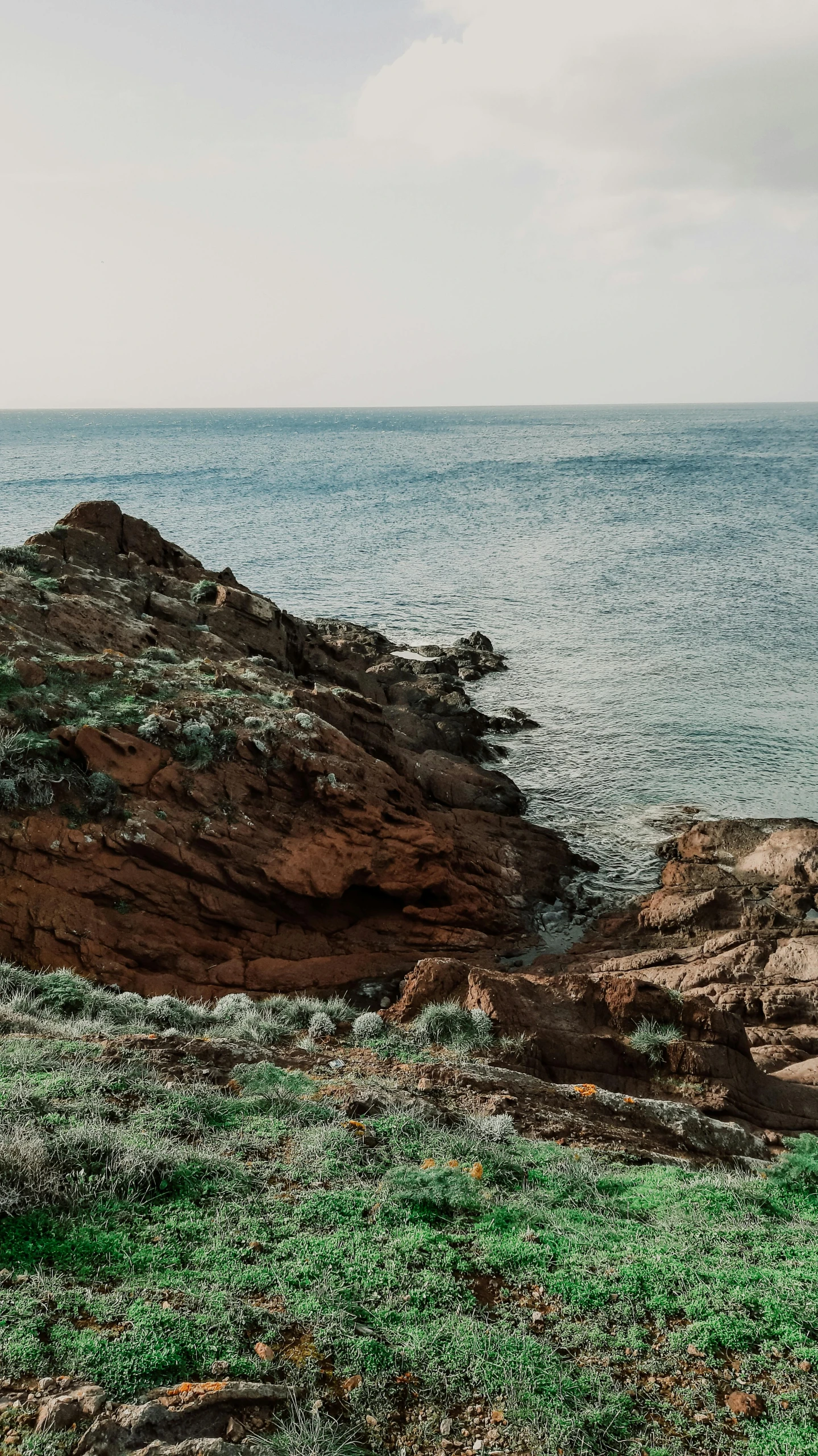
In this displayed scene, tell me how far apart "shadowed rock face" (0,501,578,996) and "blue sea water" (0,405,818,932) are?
13.3ft

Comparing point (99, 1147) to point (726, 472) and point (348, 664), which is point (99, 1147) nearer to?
point (348, 664)

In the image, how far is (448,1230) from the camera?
5168 mm

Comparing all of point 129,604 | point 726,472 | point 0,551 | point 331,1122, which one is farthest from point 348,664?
point 726,472

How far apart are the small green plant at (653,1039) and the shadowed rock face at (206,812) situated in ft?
12.3

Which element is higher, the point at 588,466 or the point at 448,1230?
the point at 588,466

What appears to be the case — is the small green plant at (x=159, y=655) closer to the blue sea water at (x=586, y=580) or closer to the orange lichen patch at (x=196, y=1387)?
the blue sea water at (x=586, y=580)

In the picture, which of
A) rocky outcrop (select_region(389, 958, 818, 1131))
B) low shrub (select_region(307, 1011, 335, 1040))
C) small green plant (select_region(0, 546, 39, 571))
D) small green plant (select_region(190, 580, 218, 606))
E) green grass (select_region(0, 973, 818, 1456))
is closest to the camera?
green grass (select_region(0, 973, 818, 1456))

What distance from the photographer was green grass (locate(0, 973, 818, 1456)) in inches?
154

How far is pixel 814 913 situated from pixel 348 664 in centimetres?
1398

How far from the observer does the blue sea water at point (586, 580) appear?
21.3 metres

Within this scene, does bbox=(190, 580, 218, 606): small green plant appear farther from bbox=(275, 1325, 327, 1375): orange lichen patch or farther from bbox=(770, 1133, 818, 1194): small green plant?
bbox=(275, 1325, 327, 1375): orange lichen patch

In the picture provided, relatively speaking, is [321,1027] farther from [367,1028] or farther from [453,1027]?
[453,1027]

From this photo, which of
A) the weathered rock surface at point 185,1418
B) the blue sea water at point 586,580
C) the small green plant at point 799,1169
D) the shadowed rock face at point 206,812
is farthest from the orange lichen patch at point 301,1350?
the blue sea water at point 586,580

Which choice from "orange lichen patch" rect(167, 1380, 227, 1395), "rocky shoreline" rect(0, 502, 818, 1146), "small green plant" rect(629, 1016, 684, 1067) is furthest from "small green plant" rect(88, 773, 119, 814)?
"orange lichen patch" rect(167, 1380, 227, 1395)
